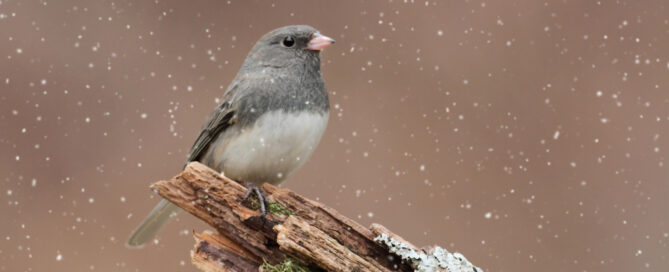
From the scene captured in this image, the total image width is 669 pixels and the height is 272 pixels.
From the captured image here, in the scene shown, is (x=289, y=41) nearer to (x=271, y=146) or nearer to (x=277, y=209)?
(x=271, y=146)

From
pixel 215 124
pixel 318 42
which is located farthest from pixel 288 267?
pixel 318 42

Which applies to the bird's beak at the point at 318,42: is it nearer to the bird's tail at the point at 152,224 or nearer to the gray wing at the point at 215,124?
the gray wing at the point at 215,124

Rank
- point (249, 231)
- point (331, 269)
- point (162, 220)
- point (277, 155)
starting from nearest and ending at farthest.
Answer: point (331, 269), point (249, 231), point (277, 155), point (162, 220)

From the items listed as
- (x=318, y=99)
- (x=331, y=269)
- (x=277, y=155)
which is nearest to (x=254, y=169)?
(x=277, y=155)

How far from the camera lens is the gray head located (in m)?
1.86

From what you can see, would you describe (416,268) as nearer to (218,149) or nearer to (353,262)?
(353,262)

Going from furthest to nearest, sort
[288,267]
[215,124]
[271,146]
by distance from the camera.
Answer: [215,124], [271,146], [288,267]

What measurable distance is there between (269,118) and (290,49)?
28 cm

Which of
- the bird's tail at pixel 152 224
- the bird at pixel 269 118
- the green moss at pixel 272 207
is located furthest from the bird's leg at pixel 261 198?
the bird's tail at pixel 152 224

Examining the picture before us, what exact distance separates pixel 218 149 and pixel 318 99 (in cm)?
33

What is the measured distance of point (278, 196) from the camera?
146 centimetres

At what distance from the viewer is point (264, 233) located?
55.3 inches

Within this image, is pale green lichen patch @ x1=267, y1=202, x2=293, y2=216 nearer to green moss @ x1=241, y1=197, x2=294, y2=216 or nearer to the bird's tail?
green moss @ x1=241, y1=197, x2=294, y2=216

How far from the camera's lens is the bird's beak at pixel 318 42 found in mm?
1836
